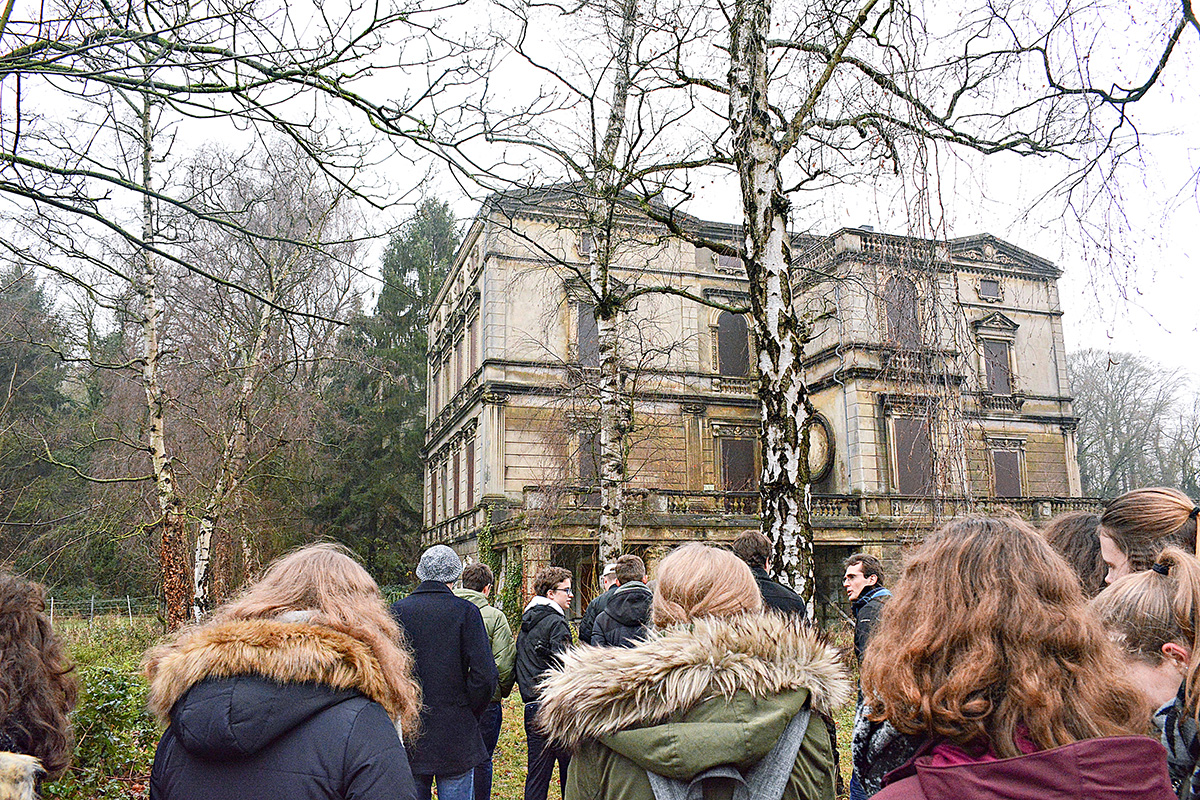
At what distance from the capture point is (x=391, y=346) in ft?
135

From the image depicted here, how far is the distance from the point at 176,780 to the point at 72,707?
30.8 inches

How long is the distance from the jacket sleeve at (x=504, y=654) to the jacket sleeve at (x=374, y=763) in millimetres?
3837

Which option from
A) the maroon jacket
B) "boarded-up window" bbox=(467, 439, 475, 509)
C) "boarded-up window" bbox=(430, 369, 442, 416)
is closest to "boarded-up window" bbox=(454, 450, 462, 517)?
"boarded-up window" bbox=(467, 439, 475, 509)

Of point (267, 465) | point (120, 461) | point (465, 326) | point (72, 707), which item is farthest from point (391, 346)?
point (72, 707)

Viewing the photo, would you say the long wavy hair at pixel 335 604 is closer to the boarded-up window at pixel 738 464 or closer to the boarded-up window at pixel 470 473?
the boarded-up window at pixel 470 473

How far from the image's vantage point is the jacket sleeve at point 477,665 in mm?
4867

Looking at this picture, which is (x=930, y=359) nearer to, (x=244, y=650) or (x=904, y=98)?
(x=904, y=98)

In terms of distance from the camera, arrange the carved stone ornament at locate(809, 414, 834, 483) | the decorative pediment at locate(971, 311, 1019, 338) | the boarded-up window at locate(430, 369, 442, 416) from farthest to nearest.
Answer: the boarded-up window at locate(430, 369, 442, 416) → the decorative pediment at locate(971, 311, 1019, 338) → the carved stone ornament at locate(809, 414, 834, 483)

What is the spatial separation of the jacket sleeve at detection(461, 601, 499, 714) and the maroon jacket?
3.48 meters

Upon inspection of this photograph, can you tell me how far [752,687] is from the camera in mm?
2465

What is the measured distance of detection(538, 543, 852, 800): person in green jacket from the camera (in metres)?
2.40

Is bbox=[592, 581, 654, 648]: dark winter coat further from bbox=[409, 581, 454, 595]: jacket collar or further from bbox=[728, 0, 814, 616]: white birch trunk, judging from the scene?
bbox=[728, 0, 814, 616]: white birch trunk

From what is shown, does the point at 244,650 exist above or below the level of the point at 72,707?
above

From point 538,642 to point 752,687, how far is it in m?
4.09
